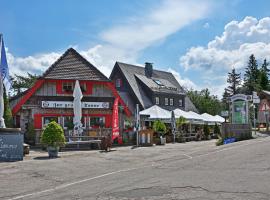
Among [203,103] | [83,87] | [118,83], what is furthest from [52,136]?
[203,103]

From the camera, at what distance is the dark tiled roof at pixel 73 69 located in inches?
1224

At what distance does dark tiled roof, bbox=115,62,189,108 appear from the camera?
46.5 meters

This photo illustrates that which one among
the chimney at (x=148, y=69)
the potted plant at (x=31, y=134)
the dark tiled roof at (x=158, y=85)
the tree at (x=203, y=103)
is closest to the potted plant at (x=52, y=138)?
the potted plant at (x=31, y=134)

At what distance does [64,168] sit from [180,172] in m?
4.84

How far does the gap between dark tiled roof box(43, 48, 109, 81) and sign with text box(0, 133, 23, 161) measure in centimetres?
1312

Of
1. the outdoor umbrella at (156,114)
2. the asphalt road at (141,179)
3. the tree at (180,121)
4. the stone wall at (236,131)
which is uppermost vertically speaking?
the outdoor umbrella at (156,114)

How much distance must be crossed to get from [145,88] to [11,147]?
31.1m

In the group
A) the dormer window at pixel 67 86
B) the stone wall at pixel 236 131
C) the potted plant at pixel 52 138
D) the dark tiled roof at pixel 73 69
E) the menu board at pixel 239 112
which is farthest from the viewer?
the dormer window at pixel 67 86

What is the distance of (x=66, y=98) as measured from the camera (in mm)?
31219

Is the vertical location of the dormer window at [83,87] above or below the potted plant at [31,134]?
above

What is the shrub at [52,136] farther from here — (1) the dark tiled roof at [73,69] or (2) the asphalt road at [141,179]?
(1) the dark tiled roof at [73,69]

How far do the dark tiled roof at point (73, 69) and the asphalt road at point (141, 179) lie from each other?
14405mm

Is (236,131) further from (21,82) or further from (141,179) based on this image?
(21,82)

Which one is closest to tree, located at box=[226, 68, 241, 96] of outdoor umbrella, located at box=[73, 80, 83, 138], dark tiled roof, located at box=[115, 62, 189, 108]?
dark tiled roof, located at box=[115, 62, 189, 108]
